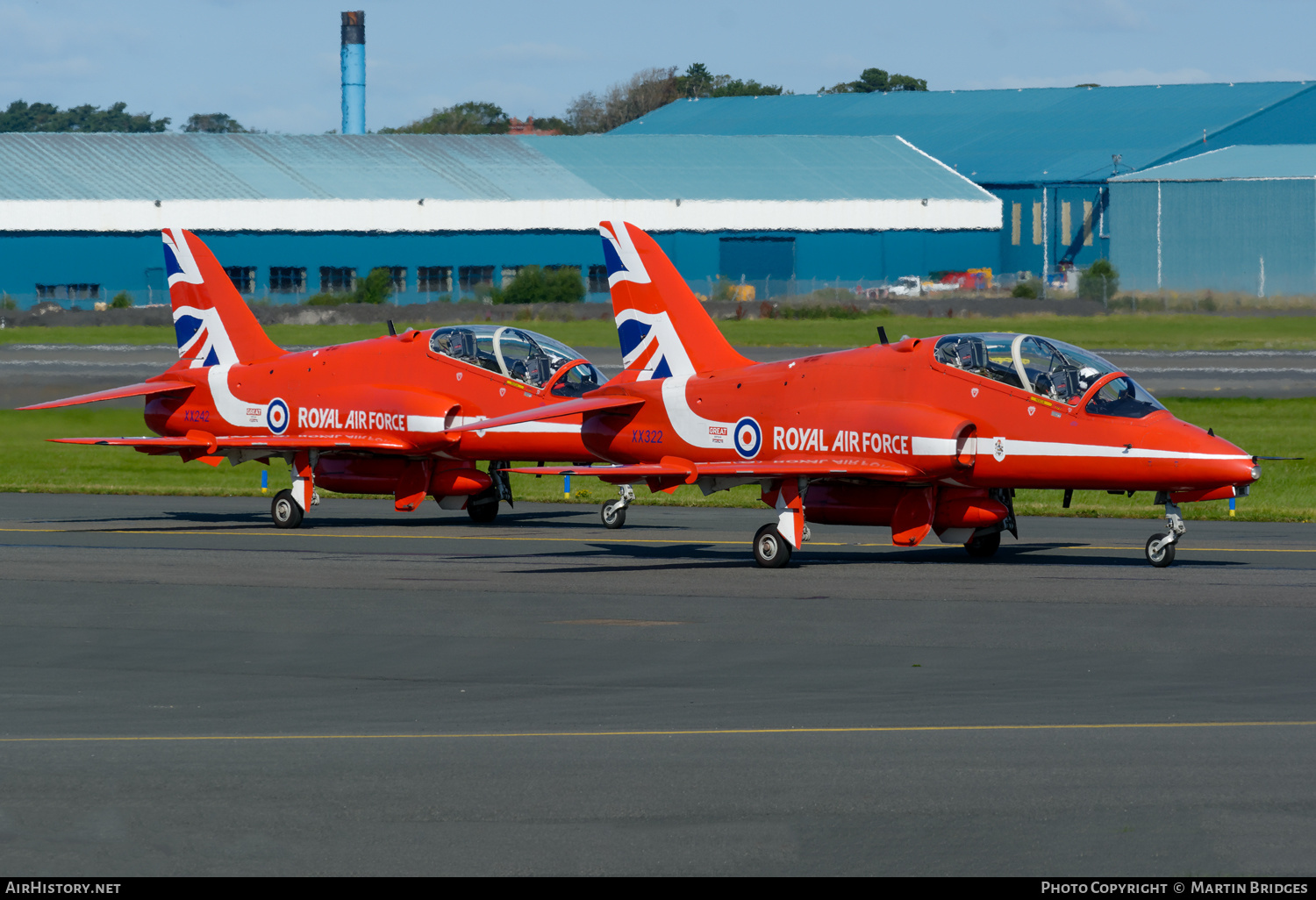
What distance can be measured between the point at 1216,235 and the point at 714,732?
3628 inches

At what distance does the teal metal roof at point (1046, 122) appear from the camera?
10806 cm

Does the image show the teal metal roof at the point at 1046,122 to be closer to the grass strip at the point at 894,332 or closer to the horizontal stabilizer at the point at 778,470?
the grass strip at the point at 894,332

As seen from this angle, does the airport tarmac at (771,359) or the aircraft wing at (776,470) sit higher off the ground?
the airport tarmac at (771,359)

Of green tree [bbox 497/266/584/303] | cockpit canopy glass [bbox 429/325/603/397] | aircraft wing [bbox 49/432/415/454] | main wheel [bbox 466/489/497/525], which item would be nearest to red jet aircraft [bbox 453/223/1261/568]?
cockpit canopy glass [bbox 429/325/603/397]

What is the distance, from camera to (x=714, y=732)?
1204 centimetres

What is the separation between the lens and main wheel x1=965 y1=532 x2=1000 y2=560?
2289 centimetres

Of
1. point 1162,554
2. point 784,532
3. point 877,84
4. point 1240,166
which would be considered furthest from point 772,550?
point 877,84

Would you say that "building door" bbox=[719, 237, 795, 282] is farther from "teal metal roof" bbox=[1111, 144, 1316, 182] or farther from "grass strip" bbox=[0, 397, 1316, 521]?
"grass strip" bbox=[0, 397, 1316, 521]

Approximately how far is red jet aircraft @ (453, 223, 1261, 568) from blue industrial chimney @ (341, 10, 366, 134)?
95.3 m

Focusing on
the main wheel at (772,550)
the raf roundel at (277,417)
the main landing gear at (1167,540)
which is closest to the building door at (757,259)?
the raf roundel at (277,417)

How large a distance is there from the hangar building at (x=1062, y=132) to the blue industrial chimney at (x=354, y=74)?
2784 centimetres

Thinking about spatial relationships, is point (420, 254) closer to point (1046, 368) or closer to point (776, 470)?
point (776, 470)

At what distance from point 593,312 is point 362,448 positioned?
57810mm

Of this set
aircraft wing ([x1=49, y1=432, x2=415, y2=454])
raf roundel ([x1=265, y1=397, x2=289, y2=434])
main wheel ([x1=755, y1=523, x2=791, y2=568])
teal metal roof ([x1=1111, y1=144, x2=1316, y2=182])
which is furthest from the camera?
teal metal roof ([x1=1111, y1=144, x2=1316, y2=182])
